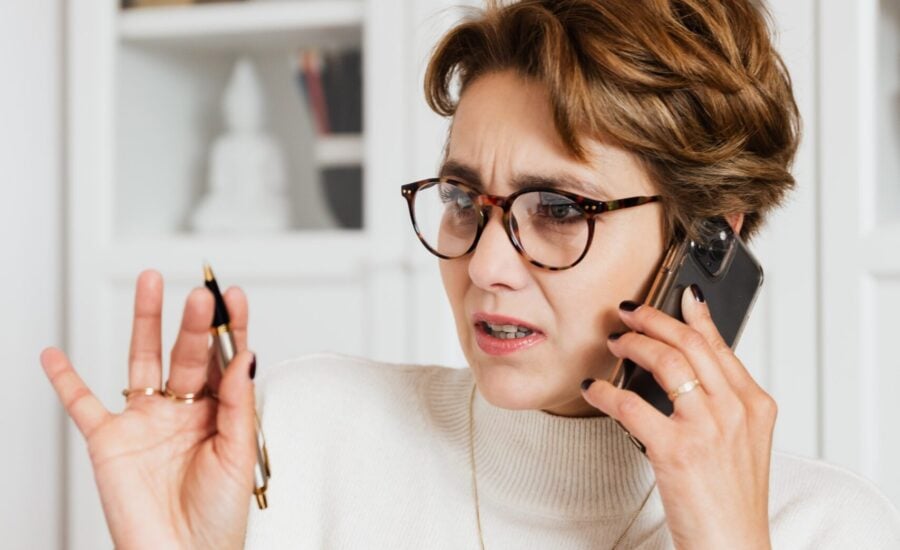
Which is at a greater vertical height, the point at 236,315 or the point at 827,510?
the point at 236,315

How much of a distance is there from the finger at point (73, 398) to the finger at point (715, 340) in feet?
1.94

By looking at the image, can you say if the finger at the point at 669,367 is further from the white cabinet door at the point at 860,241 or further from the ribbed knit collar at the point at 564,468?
the white cabinet door at the point at 860,241

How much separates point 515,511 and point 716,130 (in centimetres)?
49

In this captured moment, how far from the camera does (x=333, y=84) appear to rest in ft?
7.24

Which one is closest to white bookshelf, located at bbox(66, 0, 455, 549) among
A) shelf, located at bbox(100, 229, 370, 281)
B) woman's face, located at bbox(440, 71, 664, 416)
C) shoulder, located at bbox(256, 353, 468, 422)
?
shelf, located at bbox(100, 229, 370, 281)

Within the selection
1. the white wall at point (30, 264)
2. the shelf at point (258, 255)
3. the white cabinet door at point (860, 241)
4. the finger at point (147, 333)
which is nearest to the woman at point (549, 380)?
the finger at point (147, 333)

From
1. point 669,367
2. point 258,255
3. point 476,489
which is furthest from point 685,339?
point 258,255

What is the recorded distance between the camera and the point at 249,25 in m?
2.20

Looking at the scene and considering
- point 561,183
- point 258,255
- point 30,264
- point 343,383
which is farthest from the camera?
point 30,264

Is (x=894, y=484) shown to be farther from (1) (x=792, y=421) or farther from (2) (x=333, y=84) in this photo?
(2) (x=333, y=84)

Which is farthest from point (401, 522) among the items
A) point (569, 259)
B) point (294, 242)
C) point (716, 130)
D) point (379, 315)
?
point (294, 242)

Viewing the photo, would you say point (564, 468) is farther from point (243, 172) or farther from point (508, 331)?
point (243, 172)

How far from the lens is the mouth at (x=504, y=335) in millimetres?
1063

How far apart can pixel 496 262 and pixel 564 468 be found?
0.29 m
